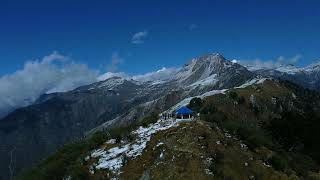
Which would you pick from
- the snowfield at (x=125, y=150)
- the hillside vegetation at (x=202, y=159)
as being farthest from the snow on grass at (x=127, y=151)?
the hillside vegetation at (x=202, y=159)

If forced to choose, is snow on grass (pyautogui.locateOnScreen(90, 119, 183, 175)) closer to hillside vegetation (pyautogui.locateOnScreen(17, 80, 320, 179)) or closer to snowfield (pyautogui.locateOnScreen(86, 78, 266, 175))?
snowfield (pyautogui.locateOnScreen(86, 78, 266, 175))

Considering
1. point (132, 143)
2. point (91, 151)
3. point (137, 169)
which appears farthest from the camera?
point (91, 151)

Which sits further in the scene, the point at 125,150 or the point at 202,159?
the point at 125,150

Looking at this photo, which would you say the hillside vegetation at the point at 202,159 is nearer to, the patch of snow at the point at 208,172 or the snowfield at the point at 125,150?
the patch of snow at the point at 208,172

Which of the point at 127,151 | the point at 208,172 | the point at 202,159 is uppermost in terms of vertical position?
the point at 127,151

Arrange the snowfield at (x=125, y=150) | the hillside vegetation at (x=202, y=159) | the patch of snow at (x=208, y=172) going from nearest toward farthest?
the patch of snow at (x=208, y=172)
the hillside vegetation at (x=202, y=159)
the snowfield at (x=125, y=150)

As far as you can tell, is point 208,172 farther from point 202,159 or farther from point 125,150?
point 125,150

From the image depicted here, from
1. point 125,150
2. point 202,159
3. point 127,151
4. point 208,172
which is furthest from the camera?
point 125,150

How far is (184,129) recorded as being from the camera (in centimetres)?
10606

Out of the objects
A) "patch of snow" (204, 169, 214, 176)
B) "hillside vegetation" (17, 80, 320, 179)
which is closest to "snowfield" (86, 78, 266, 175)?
"hillside vegetation" (17, 80, 320, 179)

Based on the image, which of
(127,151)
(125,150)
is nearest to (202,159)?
(127,151)

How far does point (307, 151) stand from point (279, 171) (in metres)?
45.5

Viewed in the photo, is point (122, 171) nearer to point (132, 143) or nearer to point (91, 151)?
point (132, 143)

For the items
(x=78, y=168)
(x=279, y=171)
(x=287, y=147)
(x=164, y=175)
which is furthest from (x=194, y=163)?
(x=287, y=147)
